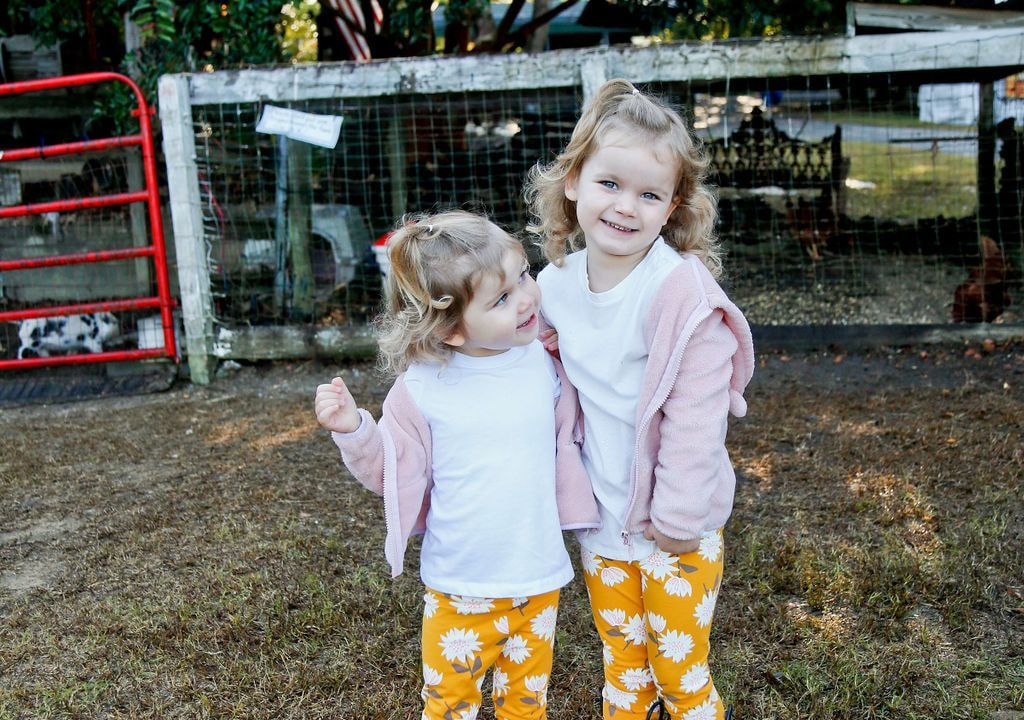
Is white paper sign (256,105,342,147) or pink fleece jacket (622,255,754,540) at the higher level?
white paper sign (256,105,342,147)

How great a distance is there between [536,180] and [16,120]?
686cm

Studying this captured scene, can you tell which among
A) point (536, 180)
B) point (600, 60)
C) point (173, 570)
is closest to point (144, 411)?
point (173, 570)

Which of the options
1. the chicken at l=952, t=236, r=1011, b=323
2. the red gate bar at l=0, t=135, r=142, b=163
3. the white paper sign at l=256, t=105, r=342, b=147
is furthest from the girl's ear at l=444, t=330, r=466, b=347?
the chicken at l=952, t=236, r=1011, b=323

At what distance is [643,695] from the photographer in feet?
6.33

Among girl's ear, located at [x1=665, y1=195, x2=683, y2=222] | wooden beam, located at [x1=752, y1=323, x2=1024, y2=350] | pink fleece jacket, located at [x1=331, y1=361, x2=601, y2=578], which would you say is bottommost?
wooden beam, located at [x1=752, y1=323, x2=1024, y2=350]

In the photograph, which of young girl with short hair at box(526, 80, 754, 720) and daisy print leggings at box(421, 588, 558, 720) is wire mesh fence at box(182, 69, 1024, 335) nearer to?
young girl with short hair at box(526, 80, 754, 720)

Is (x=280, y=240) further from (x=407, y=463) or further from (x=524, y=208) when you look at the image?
(x=407, y=463)

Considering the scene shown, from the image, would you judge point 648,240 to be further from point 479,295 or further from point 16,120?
point 16,120

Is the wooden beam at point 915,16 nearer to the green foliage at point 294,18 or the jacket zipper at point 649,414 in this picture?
the green foliage at point 294,18

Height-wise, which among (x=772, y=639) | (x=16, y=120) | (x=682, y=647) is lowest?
(x=772, y=639)

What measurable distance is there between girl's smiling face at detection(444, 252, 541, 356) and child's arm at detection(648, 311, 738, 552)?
298 millimetres

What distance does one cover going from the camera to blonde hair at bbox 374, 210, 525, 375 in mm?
1726

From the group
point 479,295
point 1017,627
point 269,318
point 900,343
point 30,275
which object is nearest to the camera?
point 479,295

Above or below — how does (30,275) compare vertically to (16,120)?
below
